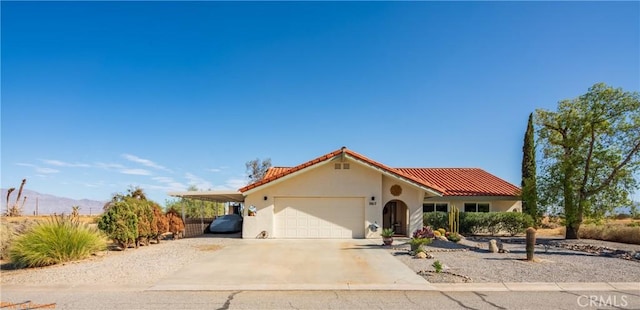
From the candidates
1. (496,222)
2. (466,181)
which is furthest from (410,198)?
(466,181)

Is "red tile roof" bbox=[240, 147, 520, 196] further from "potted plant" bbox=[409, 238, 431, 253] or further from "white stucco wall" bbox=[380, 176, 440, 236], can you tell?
"potted plant" bbox=[409, 238, 431, 253]

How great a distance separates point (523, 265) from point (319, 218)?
34.1 feet

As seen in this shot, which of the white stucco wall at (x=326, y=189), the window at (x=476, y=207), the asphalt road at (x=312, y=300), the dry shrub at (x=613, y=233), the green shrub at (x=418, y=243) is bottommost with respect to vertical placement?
the dry shrub at (x=613, y=233)

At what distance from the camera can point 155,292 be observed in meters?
8.59

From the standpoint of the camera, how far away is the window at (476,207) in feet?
85.8

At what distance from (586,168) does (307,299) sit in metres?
18.2

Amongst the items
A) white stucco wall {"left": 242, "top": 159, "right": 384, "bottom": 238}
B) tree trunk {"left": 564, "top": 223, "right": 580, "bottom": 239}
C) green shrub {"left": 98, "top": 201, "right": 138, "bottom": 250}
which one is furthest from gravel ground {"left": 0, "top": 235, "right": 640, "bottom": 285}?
tree trunk {"left": 564, "top": 223, "right": 580, "bottom": 239}

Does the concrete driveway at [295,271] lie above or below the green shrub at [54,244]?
below

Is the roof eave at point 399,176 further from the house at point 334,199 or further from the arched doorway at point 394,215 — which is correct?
the arched doorway at point 394,215

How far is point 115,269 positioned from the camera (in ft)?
36.9

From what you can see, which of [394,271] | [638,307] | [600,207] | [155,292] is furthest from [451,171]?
[155,292]

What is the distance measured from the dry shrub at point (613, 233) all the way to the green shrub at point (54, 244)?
23.8 m

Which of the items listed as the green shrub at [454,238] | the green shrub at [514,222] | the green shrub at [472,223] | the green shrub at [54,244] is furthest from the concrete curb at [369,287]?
the green shrub at [514,222]

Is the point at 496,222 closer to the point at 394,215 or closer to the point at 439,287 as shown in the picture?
the point at 394,215
